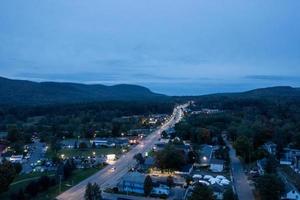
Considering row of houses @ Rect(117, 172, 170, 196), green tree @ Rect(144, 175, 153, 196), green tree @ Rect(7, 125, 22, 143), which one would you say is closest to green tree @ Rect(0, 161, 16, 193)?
row of houses @ Rect(117, 172, 170, 196)

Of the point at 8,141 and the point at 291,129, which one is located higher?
the point at 291,129

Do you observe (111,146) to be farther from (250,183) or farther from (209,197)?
(209,197)

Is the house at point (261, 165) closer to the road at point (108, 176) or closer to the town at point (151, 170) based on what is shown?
the town at point (151, 170)

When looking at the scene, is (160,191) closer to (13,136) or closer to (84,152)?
(84,152)

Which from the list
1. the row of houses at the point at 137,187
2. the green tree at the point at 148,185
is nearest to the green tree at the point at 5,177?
the row of houses at the point at 137,187

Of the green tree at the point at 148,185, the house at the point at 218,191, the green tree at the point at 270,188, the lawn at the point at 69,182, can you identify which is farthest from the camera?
the green tree at the point at 148,185

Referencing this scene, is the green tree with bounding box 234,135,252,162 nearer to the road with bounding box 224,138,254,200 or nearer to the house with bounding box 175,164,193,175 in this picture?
the road with bounding box 224,138,254,200

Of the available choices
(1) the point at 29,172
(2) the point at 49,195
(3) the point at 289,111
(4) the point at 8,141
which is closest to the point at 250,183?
(2) the point at 49,195
